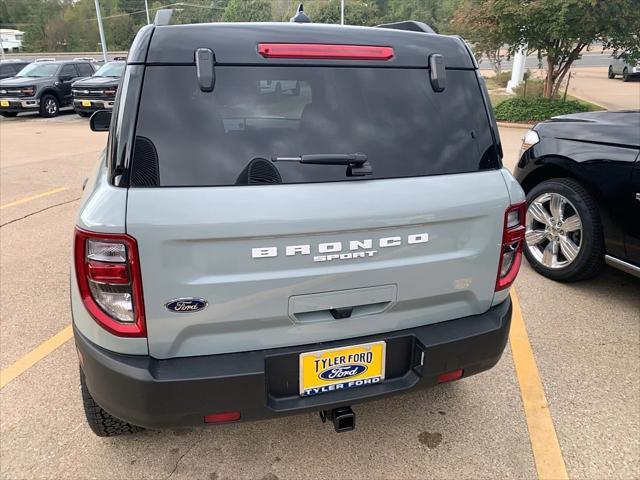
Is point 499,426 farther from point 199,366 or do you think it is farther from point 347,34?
point 347,34

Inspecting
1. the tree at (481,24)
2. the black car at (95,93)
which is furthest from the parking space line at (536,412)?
the black car at (95,93)

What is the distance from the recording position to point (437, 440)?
94.6 inches

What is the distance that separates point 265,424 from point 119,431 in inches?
27.3

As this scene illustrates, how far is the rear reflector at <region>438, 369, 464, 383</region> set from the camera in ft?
6.85

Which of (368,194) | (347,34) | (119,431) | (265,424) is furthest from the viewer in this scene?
(265,424)

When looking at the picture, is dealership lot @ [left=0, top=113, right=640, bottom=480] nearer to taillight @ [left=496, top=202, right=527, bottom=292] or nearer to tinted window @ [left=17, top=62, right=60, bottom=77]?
taillight @ [left=496, top=202, right=527, bottom=292]

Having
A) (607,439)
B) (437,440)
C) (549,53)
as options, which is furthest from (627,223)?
(549,53)

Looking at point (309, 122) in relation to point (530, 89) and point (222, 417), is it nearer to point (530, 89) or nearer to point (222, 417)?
point (222, 417)

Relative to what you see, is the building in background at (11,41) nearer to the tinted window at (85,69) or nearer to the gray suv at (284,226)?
the tinted window at (85,69)

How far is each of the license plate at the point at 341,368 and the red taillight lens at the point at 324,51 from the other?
1.14 metres

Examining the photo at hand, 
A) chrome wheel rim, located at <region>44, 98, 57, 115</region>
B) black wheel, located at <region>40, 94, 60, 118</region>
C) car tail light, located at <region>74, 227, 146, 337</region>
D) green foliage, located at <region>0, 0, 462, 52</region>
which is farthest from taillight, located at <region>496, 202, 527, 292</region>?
green foliage, located at <region>0, 0, 462, 52</region>

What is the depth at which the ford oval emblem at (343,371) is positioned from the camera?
6.34ft

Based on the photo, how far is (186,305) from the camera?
1.73m

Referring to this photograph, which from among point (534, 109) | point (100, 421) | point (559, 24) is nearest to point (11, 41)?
point (534, 109)
